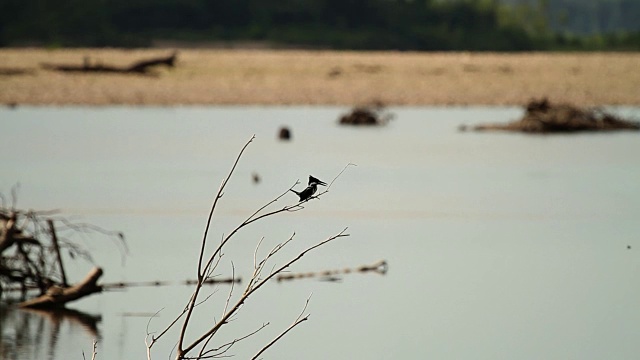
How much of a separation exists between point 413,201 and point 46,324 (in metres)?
7.63

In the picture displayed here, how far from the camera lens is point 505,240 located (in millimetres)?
12969

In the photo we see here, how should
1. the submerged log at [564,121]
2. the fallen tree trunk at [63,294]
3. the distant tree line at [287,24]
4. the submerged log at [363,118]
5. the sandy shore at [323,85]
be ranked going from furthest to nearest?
the distant tree line at [287,24] → the sandy shore at [323,85] → the submerged log at [363,118] → the submerged log at [564,121] → the fallen tree trunk at [63,294]

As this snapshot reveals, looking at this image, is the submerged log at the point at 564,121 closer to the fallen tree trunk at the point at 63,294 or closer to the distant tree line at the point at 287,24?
the fallen tree trunk at the point at 63,294

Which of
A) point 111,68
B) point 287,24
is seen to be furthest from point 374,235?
point 287,24

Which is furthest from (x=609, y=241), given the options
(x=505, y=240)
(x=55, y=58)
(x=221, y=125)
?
(x=55, y=58)

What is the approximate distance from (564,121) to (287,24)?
59538 millimetres

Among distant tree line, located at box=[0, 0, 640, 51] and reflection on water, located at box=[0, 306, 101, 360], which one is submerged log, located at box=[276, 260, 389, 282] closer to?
reflection on water, located at box=[0, 306, 101, 360]

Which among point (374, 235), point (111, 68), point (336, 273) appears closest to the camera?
point (336, 273)

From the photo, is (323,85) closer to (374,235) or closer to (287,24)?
(374,235)

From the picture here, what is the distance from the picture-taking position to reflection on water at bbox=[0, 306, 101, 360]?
327 inches

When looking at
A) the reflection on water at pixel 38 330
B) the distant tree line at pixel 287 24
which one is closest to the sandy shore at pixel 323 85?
the reflection on water at pixel 38 330

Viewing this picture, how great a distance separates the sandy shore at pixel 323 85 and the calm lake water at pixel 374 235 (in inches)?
344

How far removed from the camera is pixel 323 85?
38.7 metres

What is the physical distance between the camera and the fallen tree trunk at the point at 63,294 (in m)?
9.33
